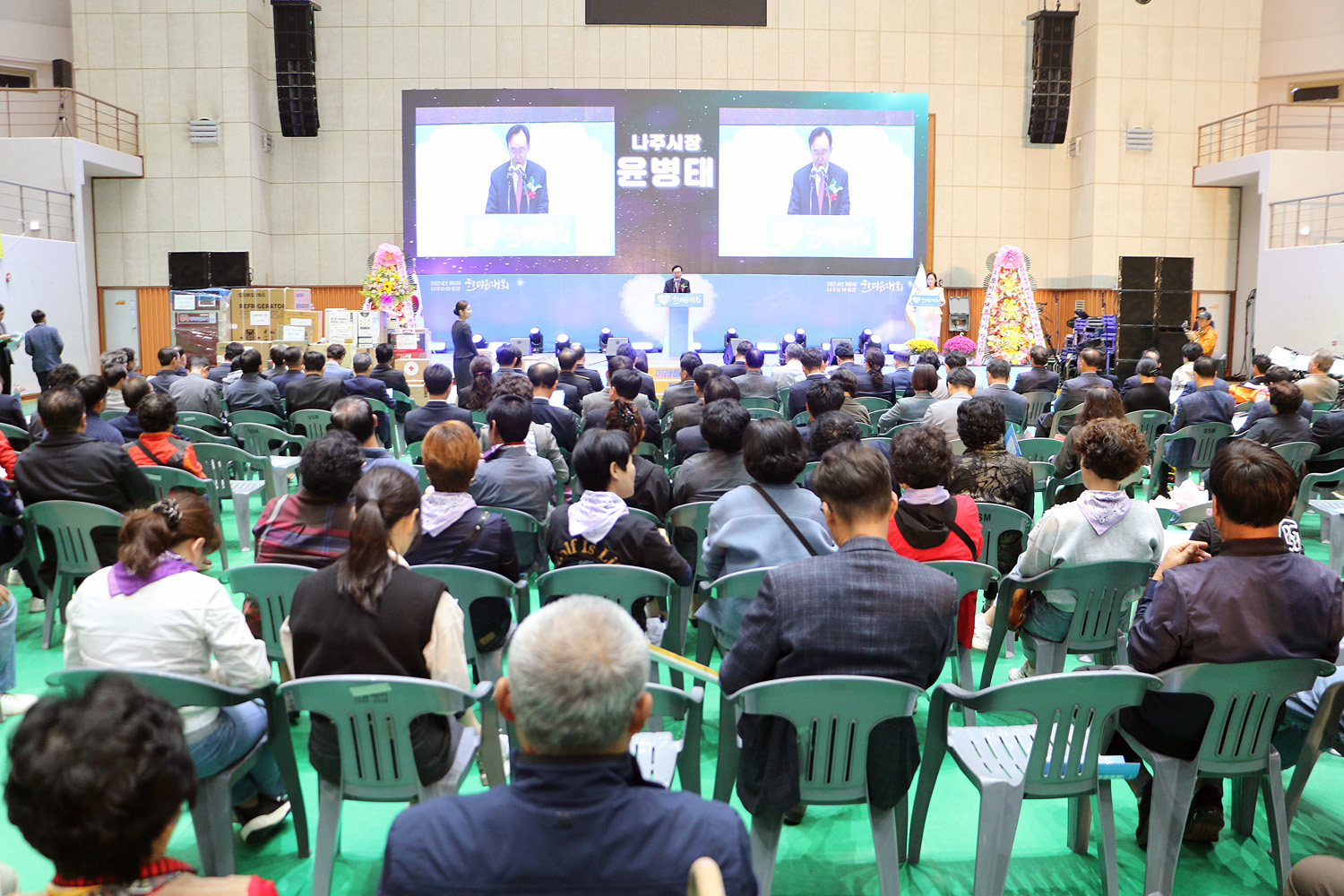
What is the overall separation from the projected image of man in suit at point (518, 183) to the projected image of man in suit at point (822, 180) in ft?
12.4

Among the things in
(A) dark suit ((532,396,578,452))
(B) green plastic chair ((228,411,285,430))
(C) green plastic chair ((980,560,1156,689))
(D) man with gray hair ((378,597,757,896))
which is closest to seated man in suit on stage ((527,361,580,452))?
(A) dark suit ((532,396,578,452))

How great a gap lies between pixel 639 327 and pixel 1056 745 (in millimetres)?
13662

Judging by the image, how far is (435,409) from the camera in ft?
18.7

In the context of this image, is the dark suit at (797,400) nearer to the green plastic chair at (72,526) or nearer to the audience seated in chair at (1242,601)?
the green plastic chair at (72,526)

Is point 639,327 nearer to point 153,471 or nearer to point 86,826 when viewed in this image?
point 153,471

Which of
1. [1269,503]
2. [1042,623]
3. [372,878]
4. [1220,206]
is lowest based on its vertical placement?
[372,878]

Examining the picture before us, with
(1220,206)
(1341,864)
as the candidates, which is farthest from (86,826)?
(1220,206)

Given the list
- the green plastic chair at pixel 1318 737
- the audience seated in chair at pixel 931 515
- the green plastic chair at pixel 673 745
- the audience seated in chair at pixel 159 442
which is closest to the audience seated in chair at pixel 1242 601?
the green plastic chair at pixel 1318 737

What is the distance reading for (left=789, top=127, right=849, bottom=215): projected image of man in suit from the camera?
14.7 m

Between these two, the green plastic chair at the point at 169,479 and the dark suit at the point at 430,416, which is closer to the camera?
the green plastic chair at the point at 169,479

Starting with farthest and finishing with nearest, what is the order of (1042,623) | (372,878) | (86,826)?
1. (1042,623)
2. (372,878)
3. (86,826)

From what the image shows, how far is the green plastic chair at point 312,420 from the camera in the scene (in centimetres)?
690

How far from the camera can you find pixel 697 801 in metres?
1.29

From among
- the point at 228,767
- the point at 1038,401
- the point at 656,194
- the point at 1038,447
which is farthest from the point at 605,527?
the point at 656,194
